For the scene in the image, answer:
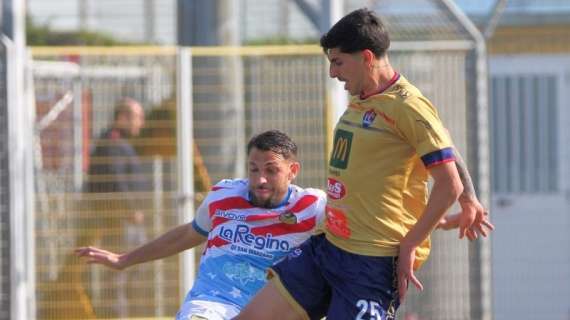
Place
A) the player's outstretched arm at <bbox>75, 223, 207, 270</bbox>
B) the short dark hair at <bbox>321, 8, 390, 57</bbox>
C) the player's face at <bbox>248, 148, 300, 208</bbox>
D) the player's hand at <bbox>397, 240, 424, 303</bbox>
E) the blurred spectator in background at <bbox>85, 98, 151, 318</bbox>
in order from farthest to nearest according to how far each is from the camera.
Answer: the blurred spectator in background at <bbox>85, 98, 151, 318</bbox> < the player's outstretched arm at <bbox>75, 223, 207, 270</bbox> < the player's face at <bbox>248, 148, 300, 208</bbox> < the short dark hair at <bbox>321, 8, 390, 57</bbox> < the player's hand at <bbox>397, 240, 424, 303</bbox>

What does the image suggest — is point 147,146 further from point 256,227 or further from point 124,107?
point 256,227

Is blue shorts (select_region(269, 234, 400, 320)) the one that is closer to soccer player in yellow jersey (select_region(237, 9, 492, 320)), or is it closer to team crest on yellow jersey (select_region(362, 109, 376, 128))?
soccer player in yellow jersey (select_region(237, 9, 492, 320))

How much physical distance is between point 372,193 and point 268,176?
811mm

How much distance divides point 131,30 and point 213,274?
38.7 feet

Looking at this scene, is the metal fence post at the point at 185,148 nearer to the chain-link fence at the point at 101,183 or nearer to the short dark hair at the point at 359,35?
the chain-link fence at the point at 101,183

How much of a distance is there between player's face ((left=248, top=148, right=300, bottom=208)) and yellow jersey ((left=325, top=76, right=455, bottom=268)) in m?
0.56

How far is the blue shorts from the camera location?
5863 mm

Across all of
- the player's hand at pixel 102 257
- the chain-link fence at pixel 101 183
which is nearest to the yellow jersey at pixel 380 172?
the player's hand at pixel 102 257

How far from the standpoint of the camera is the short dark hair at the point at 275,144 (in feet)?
21.3

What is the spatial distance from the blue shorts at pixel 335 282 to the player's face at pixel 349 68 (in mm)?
711

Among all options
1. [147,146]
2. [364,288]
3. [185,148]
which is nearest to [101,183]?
[147,146]

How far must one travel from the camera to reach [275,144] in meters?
6.52

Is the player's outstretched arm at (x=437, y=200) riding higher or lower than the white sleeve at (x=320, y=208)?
higher

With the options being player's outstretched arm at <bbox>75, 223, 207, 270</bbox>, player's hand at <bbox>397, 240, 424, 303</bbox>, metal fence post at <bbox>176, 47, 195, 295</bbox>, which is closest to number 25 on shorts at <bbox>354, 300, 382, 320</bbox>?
player's hand at <bbox>397, 240, 424, 303</bbox>
